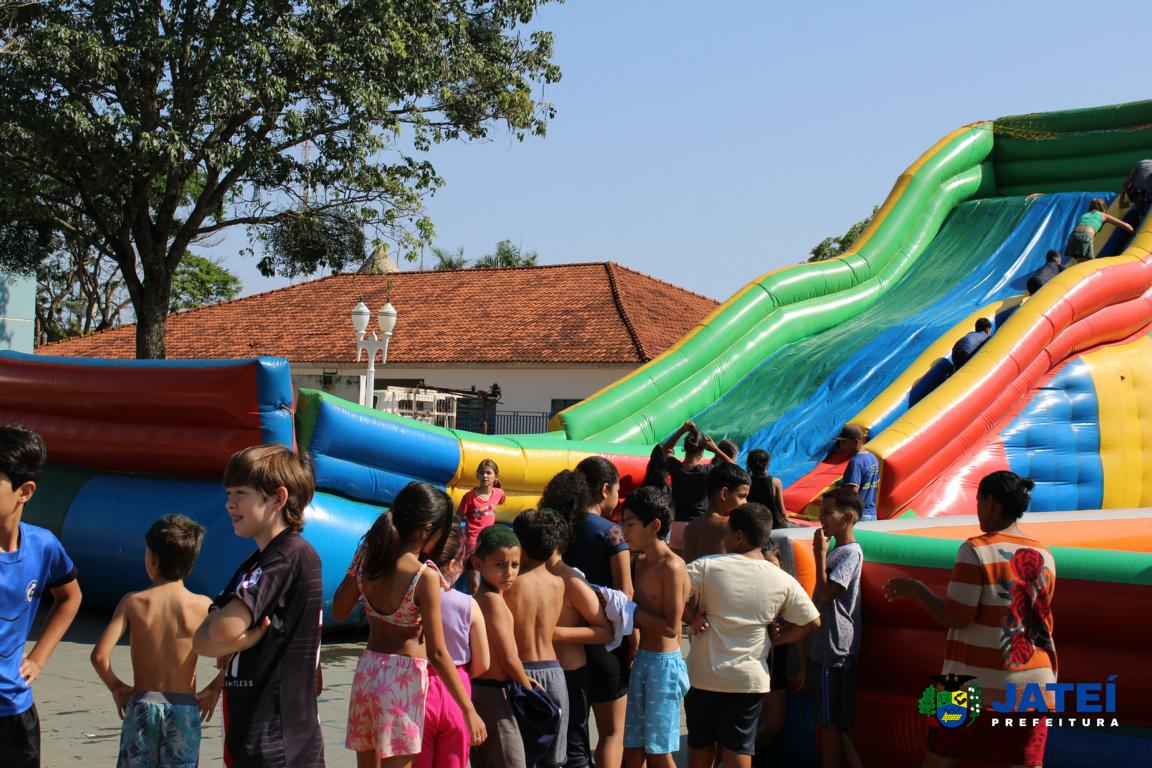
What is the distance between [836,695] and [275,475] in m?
2.56

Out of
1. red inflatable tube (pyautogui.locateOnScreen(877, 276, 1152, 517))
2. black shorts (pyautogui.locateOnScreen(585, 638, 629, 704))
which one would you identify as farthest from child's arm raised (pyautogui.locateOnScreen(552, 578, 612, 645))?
red inflatable tube (pyautogui.locateOnScreen(877, 276, 1152, 517))

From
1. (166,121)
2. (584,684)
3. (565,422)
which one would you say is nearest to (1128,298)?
(565,422)

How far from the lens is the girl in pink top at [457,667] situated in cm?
350

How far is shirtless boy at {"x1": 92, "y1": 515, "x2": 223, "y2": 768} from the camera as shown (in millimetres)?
3357

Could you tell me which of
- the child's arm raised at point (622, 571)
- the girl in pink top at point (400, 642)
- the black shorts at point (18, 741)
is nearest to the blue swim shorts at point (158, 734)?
the black shorts at point (18, 741)

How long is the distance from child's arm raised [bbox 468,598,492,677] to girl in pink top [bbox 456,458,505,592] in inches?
143

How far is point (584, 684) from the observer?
4.30 m

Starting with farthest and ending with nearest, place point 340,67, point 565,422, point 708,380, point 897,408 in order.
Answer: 1. point 340,67
2. point 708,380
3. point 565,422
4. point 897,408

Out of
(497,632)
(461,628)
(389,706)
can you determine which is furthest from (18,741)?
(497,632)

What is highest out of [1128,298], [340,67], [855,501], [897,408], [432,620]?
[340,67]

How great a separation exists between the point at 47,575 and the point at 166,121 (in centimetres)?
1293

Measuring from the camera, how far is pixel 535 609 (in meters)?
4.02

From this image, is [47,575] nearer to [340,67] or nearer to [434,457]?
[434,457]

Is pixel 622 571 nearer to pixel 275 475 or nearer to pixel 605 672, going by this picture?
pixel 605 672
